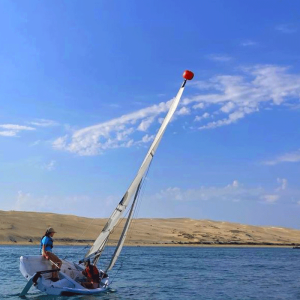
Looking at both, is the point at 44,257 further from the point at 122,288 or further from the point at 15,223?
the point at 15,223

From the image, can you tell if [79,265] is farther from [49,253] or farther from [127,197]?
[127,197]

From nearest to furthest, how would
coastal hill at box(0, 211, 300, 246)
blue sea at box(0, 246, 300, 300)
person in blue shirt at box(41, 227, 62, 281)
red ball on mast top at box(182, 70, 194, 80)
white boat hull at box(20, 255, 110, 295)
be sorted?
white boat hull at box(20, 255, 110, 295) → person in blue shirt at box(41, 227, 62, 281) → red ball on mast top at box(182, 70, 194, 80) → blue sea at box(0, 246, 300, 300) → coastal hill at box(0, 211, 300, 246)

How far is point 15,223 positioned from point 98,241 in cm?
7085

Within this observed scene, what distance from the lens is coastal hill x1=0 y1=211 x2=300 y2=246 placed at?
274 ft

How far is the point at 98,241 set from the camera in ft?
80.0

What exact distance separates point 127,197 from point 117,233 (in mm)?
73775

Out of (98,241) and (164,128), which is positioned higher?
(164,128)

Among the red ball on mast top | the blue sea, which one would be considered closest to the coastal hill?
the blue sea

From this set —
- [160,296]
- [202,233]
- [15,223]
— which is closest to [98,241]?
[160,296]

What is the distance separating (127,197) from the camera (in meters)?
24.5

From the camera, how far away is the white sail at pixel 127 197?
958 inches

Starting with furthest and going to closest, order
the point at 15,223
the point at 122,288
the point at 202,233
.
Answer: the point at 202,233, the point at 15,223, the point at 122,288

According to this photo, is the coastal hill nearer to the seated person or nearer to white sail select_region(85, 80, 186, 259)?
the seated person

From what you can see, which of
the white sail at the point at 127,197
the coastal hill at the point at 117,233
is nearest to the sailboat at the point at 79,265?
the white sail at the point at 127,197
